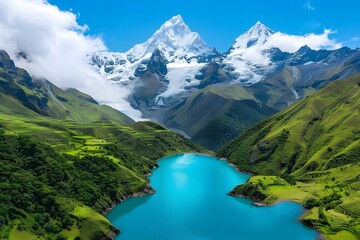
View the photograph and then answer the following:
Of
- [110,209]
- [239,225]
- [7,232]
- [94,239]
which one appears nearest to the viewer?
[7,232]

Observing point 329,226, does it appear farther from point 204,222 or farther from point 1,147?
point 1,147

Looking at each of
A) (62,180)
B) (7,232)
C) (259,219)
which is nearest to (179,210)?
(259,219)

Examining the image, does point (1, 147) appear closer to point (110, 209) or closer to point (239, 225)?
point (110, 209)

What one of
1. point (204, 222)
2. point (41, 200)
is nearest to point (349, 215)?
point (204, 222)

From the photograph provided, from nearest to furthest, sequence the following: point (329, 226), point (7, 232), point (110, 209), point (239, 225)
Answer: point (7, 232) < point (329, 226) < point (239, 225) < point (110, 209)

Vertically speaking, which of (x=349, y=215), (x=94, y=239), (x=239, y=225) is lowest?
(x=94, y=239)

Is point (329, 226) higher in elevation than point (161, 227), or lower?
higher

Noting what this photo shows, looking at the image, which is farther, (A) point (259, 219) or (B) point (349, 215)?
(A) point (259, 219)

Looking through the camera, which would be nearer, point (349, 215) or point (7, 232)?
point (7, 232)

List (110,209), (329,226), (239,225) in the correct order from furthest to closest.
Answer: (110,209) < (239,225) < (329,226)
